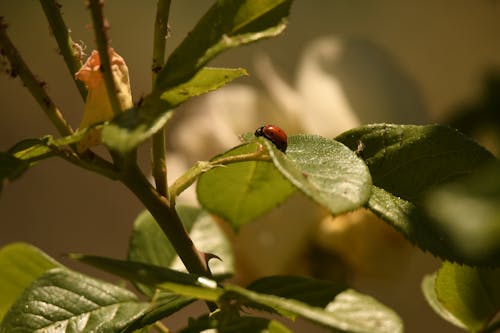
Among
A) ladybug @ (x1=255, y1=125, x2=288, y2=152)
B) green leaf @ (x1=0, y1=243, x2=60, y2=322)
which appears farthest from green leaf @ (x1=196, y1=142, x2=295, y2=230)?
green leaf @ (x1=0, y1=243, x2=60, y2=322)

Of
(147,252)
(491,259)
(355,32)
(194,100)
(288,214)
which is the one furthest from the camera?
(355,32)

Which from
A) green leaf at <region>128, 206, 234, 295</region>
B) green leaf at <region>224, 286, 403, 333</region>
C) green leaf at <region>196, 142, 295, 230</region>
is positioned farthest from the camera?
green leaf at <region>128, 206, 234, 295</region>

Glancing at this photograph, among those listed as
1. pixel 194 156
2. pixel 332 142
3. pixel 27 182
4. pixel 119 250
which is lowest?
pixel 119 250

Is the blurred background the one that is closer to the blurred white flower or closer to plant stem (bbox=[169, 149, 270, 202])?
the blurred white flower

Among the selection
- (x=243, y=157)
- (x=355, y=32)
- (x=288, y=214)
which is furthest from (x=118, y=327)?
(x=355, y=32)

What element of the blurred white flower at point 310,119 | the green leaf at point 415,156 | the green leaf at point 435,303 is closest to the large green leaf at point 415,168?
the green leaf at point 415,156

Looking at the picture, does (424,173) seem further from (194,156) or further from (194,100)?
(194,100)

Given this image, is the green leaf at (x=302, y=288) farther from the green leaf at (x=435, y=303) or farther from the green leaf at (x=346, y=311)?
the green leaf at (x=435, y=303)
